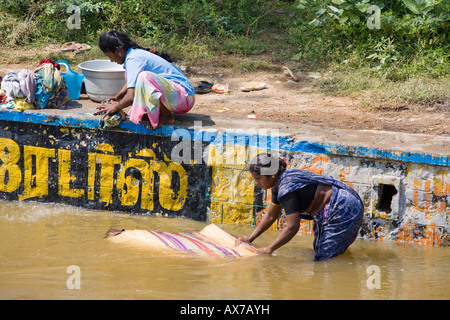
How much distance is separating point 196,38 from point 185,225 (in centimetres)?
418

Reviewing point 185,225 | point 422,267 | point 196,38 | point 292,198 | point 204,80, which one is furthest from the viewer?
point 196,38

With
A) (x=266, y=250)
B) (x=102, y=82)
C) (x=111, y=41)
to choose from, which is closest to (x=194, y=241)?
(x=266, y=250)

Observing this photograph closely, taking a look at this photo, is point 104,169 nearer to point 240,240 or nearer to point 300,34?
point 240,240

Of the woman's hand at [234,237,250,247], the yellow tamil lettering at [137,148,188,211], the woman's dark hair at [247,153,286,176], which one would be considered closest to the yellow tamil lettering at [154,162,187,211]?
the yellow tamil lettering at [137,148,188,211]

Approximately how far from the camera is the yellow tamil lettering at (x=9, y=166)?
603cm

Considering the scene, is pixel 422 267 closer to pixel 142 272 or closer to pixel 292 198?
pixel 292 198

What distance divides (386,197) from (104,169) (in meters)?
2.74

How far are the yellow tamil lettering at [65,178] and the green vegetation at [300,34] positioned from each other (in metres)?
3.10

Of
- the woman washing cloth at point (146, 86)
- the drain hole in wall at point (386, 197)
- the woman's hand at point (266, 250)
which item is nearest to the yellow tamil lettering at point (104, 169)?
the woman washing cloth at point (146, 86)

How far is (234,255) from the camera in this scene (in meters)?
4.73

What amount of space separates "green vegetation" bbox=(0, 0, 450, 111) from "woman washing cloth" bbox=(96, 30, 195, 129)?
2.38 m
